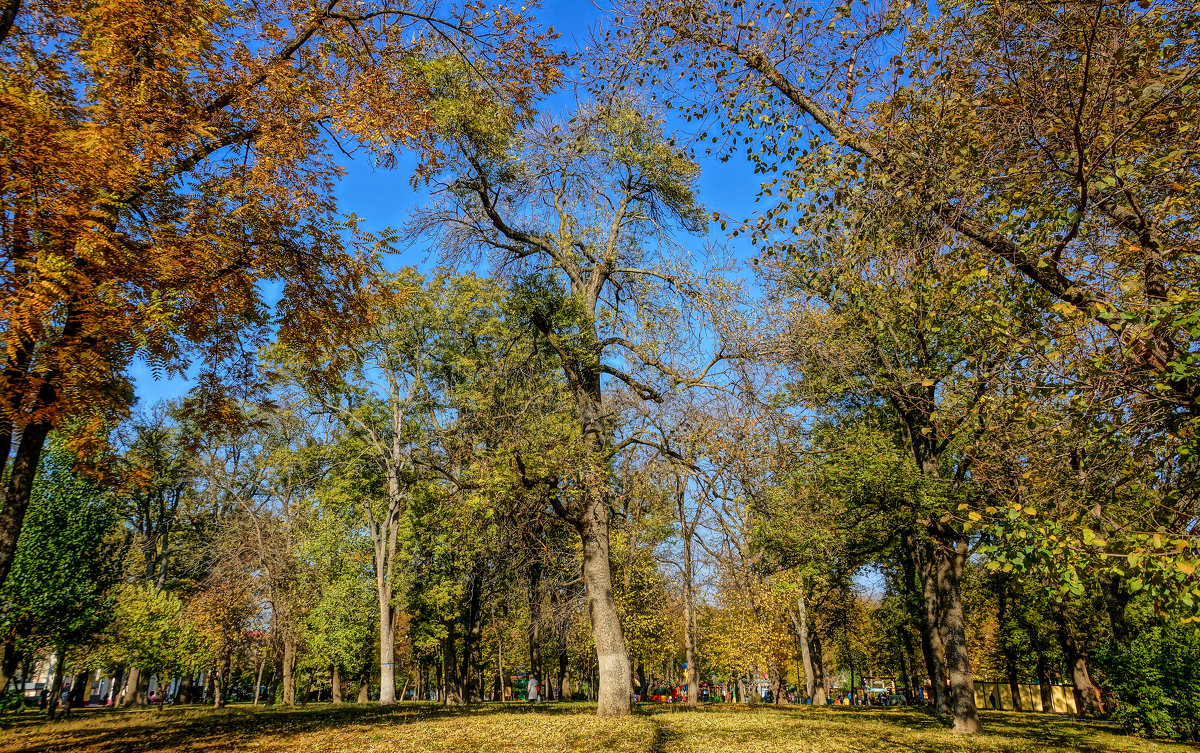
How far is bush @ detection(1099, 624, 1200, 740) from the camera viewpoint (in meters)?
14.2

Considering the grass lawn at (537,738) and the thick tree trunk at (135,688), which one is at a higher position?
the grass lawn at (537,738)

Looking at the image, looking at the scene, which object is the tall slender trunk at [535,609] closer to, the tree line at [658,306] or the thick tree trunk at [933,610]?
the tree line at [658,306]

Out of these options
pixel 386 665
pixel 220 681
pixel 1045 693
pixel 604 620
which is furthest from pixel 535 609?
pixel 1045 693

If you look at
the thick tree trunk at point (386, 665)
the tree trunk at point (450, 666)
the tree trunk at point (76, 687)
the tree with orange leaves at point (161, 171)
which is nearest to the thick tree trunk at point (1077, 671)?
the tree trunk at point (450, 666)

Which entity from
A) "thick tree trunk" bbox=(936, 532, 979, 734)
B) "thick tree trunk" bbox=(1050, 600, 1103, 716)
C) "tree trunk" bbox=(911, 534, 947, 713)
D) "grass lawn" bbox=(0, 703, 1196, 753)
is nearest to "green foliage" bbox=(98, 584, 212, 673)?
"grass lawn" bbox=(0, 703, 1196, 753)

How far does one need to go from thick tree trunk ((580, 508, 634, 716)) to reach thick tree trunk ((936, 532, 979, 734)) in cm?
852

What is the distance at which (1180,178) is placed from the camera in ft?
16.9

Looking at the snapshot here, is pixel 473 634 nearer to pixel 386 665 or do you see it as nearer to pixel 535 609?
pixel 386 665

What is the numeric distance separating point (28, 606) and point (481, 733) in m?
17.5

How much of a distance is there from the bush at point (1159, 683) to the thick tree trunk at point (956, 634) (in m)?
4.31

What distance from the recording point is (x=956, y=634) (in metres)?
15.1

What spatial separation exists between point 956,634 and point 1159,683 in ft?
17.7

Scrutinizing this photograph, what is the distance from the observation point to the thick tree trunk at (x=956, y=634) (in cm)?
1438

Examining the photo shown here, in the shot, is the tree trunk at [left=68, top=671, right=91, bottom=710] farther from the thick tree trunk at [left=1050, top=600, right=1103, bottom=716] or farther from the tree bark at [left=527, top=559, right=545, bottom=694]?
the thick tree trunk at [left=1050, top=600, right=1103, bottom=716]
